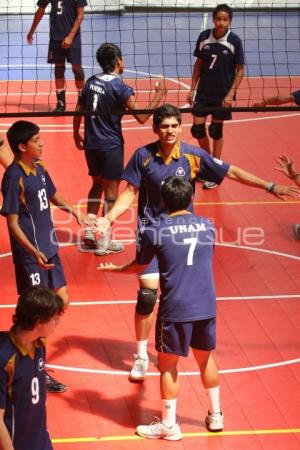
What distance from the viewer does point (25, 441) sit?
5109 millimetres

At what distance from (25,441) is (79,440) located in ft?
5.88

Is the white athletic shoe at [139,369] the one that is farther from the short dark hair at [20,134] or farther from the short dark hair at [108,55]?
the short dark hair at [108,55]

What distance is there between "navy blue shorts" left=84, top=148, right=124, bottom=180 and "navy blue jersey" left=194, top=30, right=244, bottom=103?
7.34ft

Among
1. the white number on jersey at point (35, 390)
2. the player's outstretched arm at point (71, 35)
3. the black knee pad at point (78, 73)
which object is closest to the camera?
the white number on jersey at point (35, 390)

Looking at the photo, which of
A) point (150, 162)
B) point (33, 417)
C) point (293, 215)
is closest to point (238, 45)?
point (293, 215)

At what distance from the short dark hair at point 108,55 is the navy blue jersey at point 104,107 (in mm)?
153

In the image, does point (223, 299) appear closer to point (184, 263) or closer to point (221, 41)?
point (184, 263)

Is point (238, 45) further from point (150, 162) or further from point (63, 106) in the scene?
point (150, 162)

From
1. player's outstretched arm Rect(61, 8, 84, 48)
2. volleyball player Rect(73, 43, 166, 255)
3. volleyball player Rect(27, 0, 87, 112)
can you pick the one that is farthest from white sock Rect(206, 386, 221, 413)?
player's outstretched arm Rect(61, 8, 84, 48)

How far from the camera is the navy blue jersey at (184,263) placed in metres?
6.42

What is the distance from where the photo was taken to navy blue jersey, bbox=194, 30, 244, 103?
39.1ft

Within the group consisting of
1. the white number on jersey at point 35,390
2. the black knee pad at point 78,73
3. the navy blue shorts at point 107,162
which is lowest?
the white number on jersey at point 35,390

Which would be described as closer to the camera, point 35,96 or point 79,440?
point 79,440

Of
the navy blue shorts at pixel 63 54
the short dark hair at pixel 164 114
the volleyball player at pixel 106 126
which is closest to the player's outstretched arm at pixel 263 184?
the short dark hair at pixel 164 114
